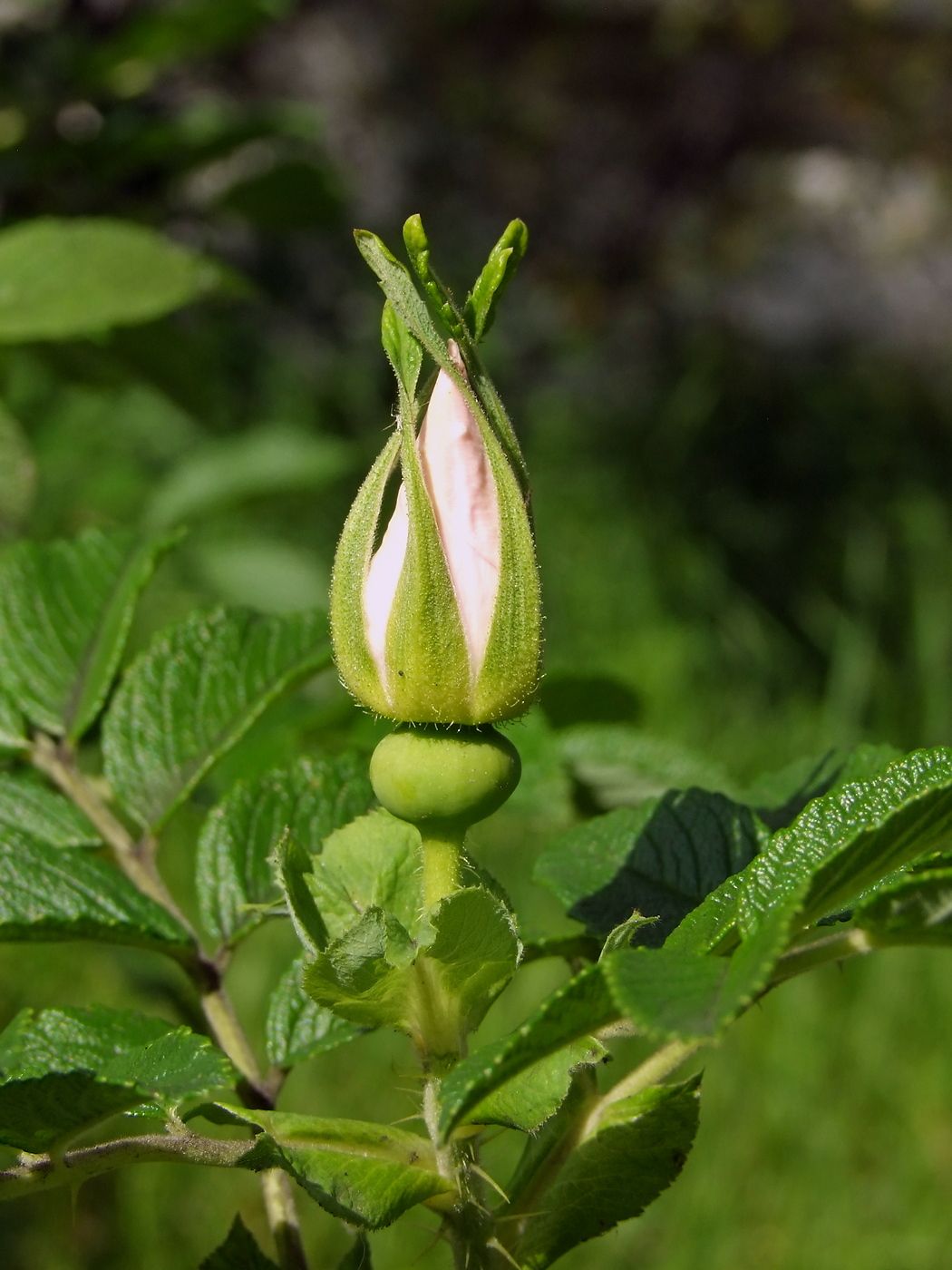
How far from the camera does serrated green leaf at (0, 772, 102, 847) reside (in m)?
0.73

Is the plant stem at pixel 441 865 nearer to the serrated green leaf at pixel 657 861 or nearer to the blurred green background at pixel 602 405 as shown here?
the serrated green leaf at pixel 657 861

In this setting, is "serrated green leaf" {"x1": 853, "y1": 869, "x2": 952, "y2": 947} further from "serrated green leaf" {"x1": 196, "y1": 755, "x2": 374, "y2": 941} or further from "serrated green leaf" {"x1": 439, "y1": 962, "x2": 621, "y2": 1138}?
"serrated green leaf" {"x1": 196, "y1": 755, "x2": 374, "y2": 941}

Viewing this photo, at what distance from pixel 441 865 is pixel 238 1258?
240 millimetres

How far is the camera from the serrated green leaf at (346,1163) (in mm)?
484

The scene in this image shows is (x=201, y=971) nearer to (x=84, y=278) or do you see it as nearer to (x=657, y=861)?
(x=657, y=861)

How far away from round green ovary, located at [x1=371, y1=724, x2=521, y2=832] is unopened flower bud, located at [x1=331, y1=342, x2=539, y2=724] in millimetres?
13

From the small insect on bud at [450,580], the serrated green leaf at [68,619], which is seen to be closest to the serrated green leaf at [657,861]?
the small insect on bud at [450,580]

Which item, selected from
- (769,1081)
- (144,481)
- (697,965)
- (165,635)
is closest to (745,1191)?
(769,1081)

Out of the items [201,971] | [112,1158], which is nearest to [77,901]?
[201,971]

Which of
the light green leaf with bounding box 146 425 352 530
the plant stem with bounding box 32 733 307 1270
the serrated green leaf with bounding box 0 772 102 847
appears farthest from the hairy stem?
the light green leaf with bounding box 146 425 352 530

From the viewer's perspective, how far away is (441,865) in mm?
526

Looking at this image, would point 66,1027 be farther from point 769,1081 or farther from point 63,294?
point 769,1081

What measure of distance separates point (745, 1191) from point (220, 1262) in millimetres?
1836

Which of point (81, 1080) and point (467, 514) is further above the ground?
point (467, 514)
